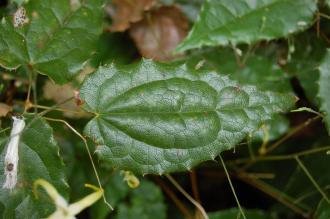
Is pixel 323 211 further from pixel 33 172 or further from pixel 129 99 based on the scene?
pixel 33 172

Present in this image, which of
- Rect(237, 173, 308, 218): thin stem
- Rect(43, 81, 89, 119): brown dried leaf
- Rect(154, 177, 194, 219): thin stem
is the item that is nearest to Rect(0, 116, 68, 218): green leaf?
Rect(43, 81, 89, 119): brown dried leaf

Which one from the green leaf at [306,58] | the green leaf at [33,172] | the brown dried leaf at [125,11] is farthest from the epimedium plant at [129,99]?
the brown dried leaf at [125,11]

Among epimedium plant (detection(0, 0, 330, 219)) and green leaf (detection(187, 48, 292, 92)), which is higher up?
epimedium plant (detection(0, 0, 330, 219))

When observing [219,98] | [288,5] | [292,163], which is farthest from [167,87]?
[292,163]

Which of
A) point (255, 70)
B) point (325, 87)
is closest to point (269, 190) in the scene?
point (255, 70)

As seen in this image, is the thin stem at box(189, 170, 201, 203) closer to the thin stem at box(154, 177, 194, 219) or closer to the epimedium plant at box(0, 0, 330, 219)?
the thin stem at box(154, 177, 194, 219)

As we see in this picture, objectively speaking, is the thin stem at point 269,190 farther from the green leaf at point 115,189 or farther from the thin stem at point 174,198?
the green leaf at point 115,189

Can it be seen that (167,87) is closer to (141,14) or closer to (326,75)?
(326,75)
